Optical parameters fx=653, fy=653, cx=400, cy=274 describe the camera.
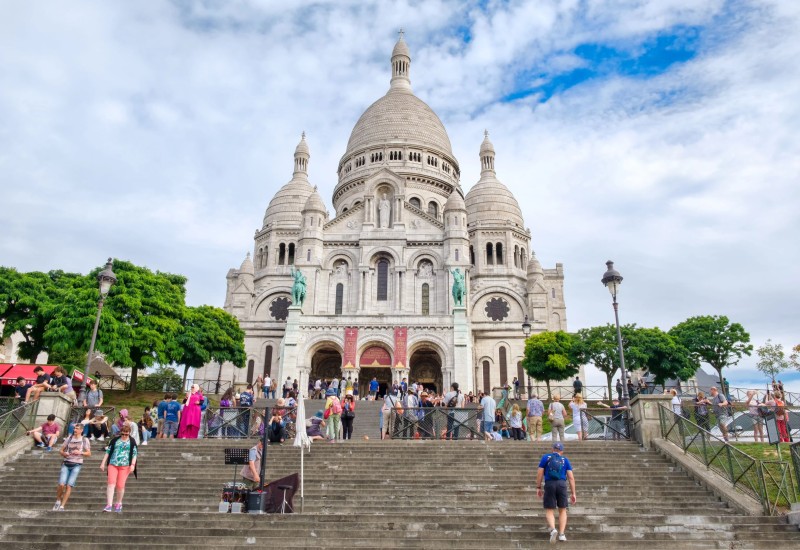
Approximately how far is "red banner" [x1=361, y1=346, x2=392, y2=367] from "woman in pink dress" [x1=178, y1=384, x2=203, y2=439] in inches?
815

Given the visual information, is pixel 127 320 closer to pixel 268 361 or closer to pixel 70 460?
pixel 268 361

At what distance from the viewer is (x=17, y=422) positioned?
54.7 ft

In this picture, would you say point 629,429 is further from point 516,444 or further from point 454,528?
point 454,528

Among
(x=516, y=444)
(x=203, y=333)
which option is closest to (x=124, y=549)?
(x=516, y=444)

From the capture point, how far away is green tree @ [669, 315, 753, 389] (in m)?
40.5

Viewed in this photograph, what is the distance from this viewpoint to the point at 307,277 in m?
43.2

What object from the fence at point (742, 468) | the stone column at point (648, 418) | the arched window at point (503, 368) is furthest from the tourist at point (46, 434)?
the arched window at point (503, 368)

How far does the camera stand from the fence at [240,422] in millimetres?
18047

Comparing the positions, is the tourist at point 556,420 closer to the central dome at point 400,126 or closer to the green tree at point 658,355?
the green tree at point 658,355

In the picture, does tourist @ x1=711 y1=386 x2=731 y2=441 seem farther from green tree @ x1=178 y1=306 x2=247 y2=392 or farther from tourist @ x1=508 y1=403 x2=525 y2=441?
green tree @ x1=178 y1=306 x2=247 y2=392

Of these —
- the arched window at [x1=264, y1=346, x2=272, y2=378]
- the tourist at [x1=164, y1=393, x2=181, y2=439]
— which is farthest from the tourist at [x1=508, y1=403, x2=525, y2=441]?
the arched window at [x1=264, y1=346, x2=272, y2=378]

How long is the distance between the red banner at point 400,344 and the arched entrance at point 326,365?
526cm

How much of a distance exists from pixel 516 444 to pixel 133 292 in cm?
2396

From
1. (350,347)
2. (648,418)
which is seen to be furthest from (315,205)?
(648,418)
